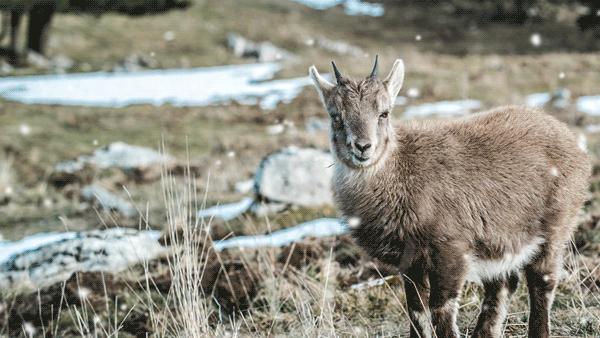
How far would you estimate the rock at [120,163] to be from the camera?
48.7ft

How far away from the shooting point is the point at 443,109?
2345 cm

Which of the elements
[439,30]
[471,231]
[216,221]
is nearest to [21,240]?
[216,221]

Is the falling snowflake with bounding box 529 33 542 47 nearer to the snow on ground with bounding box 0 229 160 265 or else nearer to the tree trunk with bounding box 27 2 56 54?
the tree trunk with bounding box 27 2 56 54

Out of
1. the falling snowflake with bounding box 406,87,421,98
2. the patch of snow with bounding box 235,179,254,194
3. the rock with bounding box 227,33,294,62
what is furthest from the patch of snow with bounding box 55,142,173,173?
the rock with bounding box 227,33,294,62

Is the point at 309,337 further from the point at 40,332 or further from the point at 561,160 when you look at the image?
the point at 40,332

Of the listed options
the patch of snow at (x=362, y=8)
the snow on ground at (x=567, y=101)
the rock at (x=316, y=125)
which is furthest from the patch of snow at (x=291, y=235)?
the patch of snow at (x=362, y=8)

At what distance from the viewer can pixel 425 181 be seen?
5.26 metres

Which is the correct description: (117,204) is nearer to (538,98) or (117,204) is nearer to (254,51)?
(538,98)

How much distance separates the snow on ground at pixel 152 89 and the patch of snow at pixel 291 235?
16660 millimetres

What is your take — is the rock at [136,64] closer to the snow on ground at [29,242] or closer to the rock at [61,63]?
the rock at [61,63]

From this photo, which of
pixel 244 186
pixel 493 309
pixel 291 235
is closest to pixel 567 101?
pixel 244 186

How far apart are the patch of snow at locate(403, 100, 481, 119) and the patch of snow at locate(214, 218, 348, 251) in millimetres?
13712

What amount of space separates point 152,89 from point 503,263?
25862 mm

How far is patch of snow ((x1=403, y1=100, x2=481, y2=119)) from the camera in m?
22.7
